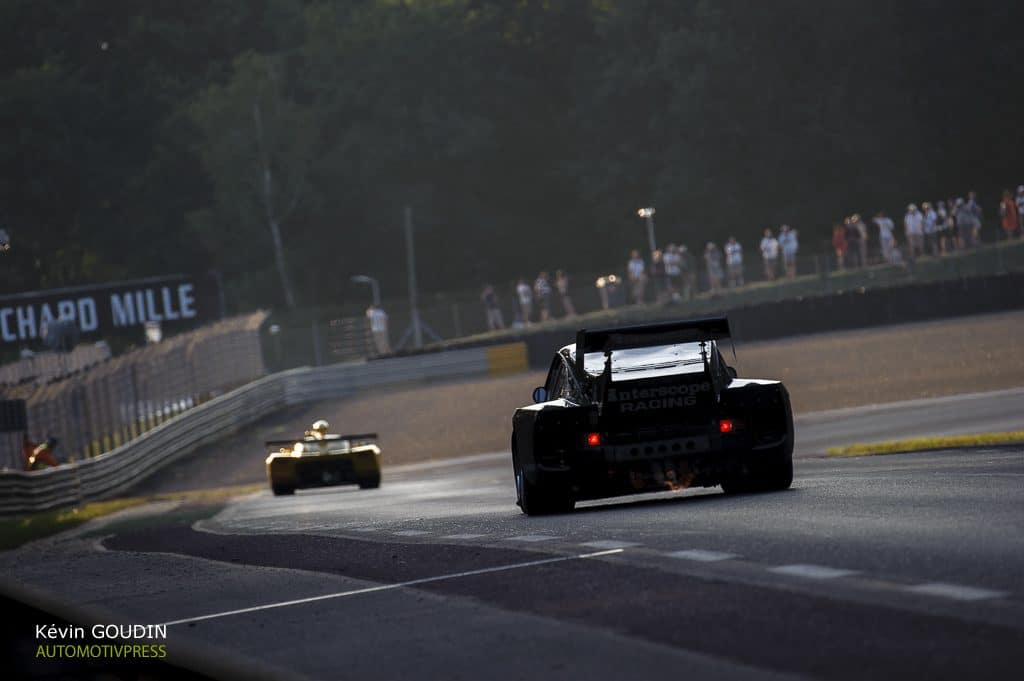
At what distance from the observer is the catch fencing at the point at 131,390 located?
111ft

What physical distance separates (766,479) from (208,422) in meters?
30.1

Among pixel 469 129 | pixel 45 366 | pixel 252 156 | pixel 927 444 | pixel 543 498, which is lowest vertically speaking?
pixel 927 444

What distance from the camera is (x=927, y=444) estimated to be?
821 inches

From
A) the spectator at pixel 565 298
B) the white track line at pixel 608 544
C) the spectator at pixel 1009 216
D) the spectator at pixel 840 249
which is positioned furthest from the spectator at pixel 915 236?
the white track line at pixel 608 544

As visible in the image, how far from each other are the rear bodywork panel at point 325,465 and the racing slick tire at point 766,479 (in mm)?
14447

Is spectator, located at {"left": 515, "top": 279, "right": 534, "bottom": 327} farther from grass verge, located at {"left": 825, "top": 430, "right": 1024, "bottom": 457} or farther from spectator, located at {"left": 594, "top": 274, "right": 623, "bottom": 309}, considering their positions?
grass verge, located at {"left": 825, "top": 430, "right": 1024, "bottom": 457}

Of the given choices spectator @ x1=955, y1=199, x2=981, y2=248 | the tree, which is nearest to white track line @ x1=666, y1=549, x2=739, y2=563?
spectator @ x1=955, y1=199, x2=981, y2=248

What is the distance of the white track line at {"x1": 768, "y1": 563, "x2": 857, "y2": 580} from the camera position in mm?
7801

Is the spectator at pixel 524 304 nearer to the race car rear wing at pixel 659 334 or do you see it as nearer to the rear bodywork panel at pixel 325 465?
the rear bodywork panel at pixel 325 465

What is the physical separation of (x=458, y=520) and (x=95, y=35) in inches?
3432

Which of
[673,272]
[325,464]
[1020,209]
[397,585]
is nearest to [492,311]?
[673,272]

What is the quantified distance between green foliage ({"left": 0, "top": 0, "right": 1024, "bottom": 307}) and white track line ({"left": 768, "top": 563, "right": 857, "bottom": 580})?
250 feet

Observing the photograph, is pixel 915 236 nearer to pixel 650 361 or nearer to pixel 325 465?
pixel 325 465

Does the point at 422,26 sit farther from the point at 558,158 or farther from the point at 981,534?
the point at 981,534
